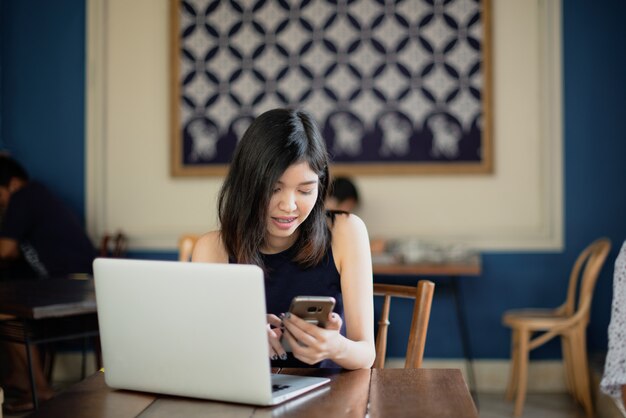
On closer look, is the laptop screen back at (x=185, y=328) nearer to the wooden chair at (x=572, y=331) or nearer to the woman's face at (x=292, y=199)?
the woman's face at (x=292, y=199)

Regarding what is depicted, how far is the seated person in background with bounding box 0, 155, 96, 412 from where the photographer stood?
377 cm

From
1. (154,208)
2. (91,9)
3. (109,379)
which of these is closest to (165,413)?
(109,379)

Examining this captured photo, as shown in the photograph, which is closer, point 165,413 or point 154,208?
point 165,413

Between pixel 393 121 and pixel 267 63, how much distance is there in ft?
2.56

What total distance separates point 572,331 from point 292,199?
2543 millimetres

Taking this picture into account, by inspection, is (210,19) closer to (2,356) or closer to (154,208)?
(154,208)

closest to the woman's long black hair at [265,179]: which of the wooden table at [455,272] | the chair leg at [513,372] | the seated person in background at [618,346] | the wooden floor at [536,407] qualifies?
the seated person in background at [618,346]

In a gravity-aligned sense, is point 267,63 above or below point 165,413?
above

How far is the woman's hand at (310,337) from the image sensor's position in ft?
4.22

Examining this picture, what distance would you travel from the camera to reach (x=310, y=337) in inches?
51.1

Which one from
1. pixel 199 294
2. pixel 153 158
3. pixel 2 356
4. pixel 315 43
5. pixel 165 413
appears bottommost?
pixel 2 356

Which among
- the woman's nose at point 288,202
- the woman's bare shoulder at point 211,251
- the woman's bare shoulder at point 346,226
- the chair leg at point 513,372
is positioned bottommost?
the chair leg at point 513,372

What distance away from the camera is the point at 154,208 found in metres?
4.42

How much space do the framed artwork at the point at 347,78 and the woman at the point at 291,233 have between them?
8.02ft
